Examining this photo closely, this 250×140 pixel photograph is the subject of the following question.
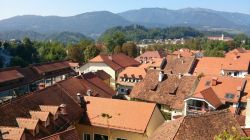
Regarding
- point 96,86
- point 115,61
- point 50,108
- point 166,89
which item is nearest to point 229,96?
point 166,89

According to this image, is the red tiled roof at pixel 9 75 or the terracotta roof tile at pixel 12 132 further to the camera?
the red tiled roof at pixel 9 75

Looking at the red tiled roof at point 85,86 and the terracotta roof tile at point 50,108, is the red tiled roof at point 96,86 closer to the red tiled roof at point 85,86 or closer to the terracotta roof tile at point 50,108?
the red tiled roof at point 85,86

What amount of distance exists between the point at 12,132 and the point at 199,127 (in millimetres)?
13256

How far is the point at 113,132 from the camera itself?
31922mm

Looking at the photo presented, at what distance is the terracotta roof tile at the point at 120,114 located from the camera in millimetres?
31297

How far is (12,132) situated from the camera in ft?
77.9

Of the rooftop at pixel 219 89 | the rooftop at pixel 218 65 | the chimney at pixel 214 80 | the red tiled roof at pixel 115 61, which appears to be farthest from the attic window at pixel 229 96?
the red tiled roof at pixel 115 61

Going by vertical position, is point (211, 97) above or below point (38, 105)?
below

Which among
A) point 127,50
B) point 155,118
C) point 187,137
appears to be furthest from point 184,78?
point 127,50

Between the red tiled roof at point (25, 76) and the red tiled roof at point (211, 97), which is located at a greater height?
the red tiled roof at point (211, 97)

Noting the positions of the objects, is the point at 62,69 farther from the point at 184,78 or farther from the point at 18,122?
the point at 18,122

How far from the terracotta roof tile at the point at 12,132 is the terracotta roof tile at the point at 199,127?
32.5ft

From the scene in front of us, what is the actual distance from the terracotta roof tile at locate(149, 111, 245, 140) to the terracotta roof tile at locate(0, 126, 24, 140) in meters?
9.89

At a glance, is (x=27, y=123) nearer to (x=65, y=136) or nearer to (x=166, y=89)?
(x=65, y=136)
